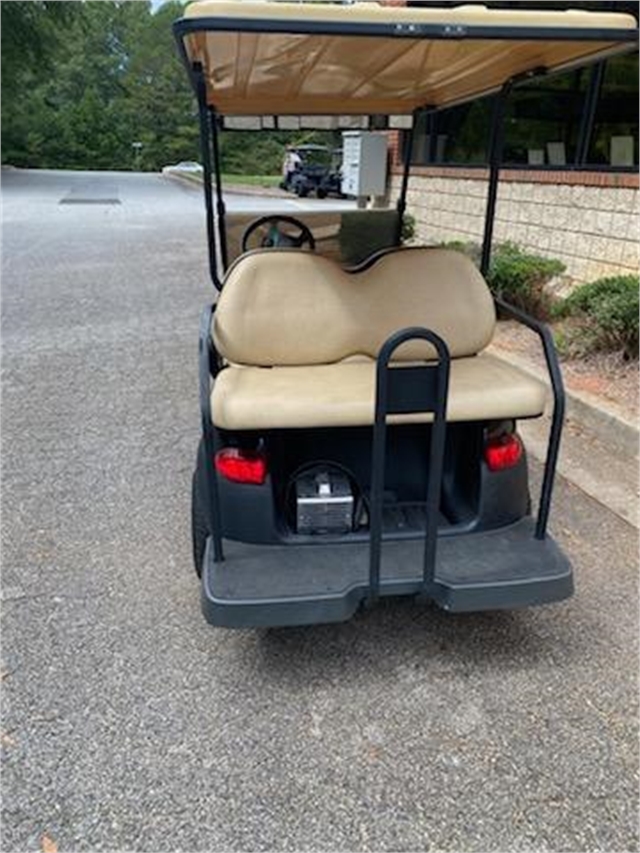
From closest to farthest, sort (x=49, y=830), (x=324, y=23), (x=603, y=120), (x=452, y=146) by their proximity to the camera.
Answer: (x=49, y=830) → (x=324, y=23) → (x=603, y=120) → (x=452, y=146)

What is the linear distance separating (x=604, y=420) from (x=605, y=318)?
31.9 inches

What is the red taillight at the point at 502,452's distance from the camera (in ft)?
7.68

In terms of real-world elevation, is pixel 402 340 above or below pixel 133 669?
above

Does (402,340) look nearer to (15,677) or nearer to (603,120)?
(15,677)

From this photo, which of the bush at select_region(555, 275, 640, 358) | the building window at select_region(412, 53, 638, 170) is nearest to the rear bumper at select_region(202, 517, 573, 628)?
the bush at select_region(555, 275, 640, 358)

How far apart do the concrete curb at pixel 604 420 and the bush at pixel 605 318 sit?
1.67 feet

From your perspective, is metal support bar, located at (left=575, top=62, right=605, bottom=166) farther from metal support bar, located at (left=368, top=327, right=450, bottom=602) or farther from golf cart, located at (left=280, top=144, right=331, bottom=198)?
golf cart, located at (left=280, top=144, right=331, bottom=198)

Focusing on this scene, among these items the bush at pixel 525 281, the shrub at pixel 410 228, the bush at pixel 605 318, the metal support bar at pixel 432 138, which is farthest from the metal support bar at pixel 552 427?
the metal support bar at pixel 432 138

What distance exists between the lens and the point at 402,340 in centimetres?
188

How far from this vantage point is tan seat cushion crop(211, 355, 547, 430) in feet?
7.04

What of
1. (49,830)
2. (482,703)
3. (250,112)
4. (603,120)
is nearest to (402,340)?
(482,703)

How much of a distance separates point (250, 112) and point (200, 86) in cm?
149

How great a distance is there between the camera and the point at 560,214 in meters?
6.75

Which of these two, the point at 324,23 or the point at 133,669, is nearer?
the point at 324,23
